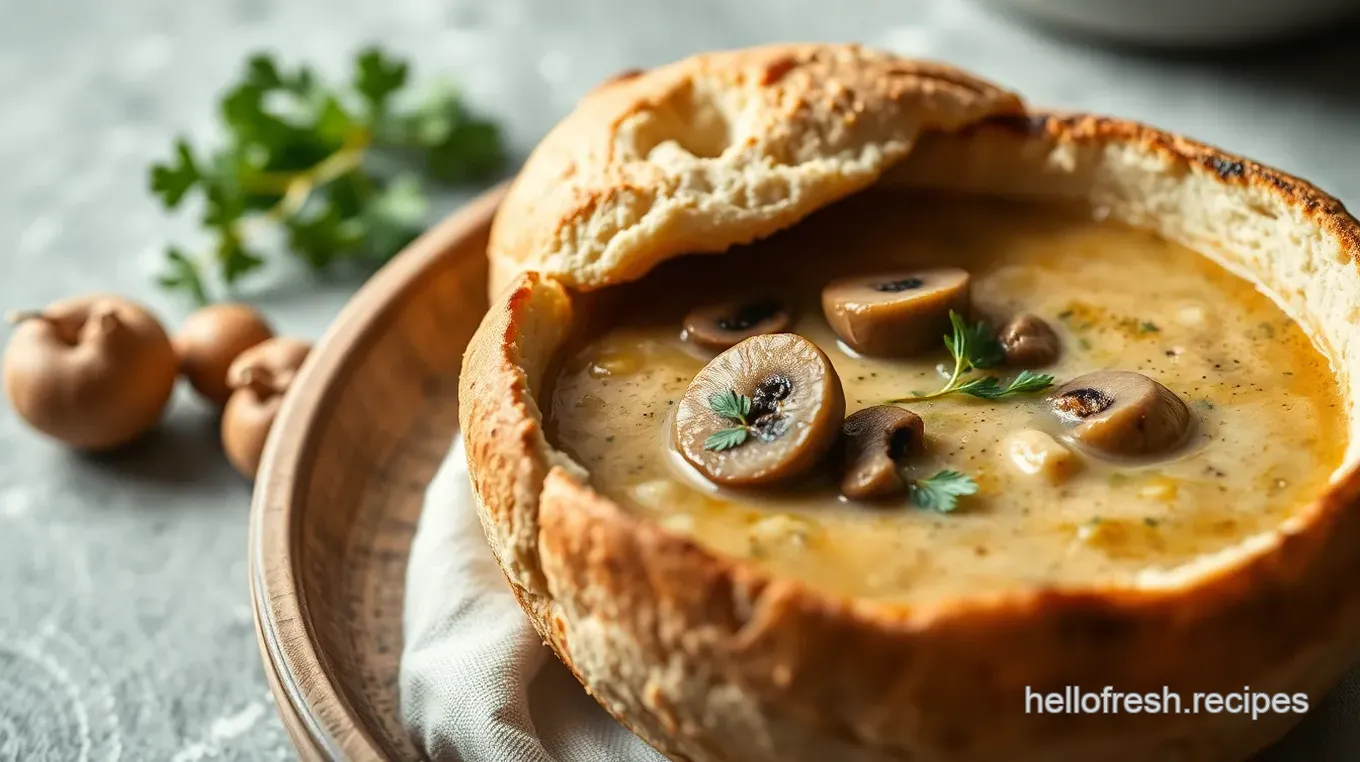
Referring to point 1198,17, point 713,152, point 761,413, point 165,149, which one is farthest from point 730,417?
point 165,149

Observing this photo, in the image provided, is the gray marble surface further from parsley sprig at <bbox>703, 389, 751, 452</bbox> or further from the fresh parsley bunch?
parsley sprig at <bbox>703, 389, 751, 452</bbox>

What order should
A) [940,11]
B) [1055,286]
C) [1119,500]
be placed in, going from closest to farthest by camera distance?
[1119,500], [1055,286], [940,11]

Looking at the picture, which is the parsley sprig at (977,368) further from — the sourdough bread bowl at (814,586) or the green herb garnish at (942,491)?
the sourdough bread bowl at (814,586)

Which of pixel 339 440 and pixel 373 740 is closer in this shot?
pixel 373 740

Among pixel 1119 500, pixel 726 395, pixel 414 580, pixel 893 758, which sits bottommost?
pixel 414 580

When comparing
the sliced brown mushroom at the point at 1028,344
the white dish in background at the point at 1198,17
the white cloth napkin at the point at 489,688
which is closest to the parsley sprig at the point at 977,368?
the sliced brown mushroom at the point at 1028,344

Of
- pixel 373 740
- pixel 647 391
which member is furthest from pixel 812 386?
pixel 373 740

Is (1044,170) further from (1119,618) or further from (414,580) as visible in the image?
(414,580)
